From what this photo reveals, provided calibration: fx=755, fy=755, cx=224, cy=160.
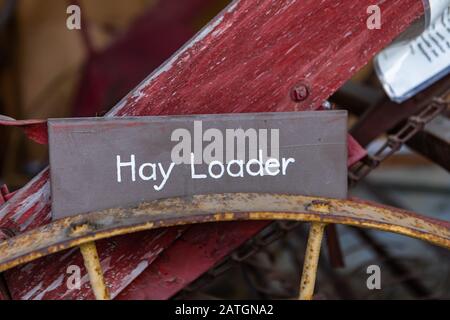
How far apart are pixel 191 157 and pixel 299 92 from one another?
257 mm

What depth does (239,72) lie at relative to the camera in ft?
4.60

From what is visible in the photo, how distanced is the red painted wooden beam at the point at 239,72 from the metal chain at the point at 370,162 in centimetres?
30

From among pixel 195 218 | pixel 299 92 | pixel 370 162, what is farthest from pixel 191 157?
pixel 370 162

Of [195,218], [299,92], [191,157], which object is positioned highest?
[299,92]

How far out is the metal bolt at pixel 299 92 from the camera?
4.66ft

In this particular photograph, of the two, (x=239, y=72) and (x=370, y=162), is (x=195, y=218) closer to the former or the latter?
(x=239, y=72)

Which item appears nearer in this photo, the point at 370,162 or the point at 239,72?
the point at 239,72

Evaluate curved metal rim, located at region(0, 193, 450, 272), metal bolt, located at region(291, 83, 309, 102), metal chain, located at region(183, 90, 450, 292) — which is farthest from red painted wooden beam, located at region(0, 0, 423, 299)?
metal chain, located at region(183, 90, 450, 292)

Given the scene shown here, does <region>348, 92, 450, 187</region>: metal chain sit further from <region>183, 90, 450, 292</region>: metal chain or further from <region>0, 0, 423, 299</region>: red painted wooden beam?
<region>0, 0, 423, 299</region>: red painted wooden beam

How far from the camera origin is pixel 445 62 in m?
1.60

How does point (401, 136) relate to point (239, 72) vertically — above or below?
below

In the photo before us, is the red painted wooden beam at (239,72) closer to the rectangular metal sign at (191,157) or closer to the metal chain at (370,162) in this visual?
the rectangular metal sign at (191,157)

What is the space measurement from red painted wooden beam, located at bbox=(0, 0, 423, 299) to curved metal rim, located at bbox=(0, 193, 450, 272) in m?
0.15

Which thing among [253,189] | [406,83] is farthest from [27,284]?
[406,83]
